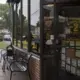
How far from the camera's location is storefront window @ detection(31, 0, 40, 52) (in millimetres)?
6766

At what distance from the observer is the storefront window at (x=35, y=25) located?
6.77 meters

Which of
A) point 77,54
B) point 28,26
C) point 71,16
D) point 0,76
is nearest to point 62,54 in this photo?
point 77,54

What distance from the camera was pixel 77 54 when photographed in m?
6.37

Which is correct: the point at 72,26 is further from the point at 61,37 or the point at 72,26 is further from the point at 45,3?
the point at 45,3

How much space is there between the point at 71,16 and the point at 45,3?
0.62m

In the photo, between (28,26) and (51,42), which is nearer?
(51,42)

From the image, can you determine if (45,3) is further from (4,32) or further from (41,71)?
(4,32)

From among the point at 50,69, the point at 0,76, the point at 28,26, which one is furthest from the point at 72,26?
the point at 0,76

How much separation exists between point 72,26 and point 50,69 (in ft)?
3.45

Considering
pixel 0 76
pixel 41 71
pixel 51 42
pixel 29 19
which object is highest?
pixel 29 19

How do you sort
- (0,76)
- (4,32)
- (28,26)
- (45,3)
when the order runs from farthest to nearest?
(4,32), (0,76), (28,26), (45,3)

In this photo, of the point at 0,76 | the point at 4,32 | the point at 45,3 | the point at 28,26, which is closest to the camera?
the point at 45,3

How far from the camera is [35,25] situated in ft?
23.6

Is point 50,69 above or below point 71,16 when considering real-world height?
below
